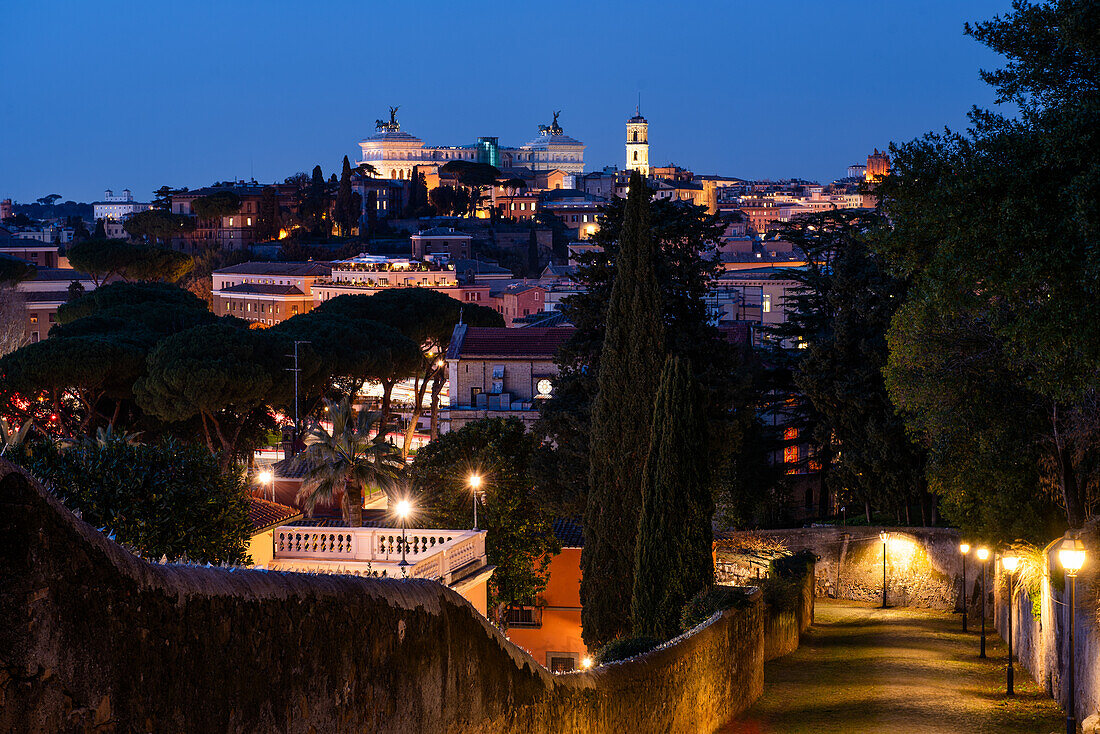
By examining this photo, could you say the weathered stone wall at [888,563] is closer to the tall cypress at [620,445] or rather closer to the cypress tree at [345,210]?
the tall cypress at [620,445]

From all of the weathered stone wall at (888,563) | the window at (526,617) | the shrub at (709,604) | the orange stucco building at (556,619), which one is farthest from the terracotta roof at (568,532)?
the shrub at (709,604)

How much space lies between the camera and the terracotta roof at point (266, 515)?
51.6ft

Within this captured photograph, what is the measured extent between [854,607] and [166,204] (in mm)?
124729

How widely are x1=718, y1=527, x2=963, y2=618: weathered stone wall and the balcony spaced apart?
31.8 feet

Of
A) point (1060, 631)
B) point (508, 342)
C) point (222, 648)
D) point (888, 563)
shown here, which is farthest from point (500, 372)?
point (222, 648)

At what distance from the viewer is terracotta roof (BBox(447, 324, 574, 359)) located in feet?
135

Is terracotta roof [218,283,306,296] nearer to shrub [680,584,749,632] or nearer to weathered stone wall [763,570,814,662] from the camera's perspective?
weathered stone wall [763,570,814,662]

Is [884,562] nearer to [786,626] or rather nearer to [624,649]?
[786,626]

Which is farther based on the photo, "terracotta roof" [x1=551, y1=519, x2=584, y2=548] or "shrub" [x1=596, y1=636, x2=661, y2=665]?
"terracotta roof" [x1=551, y1=519, x2=584, y2=548]

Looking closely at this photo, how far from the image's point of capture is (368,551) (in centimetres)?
1506

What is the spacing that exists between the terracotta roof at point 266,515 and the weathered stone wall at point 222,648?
29.0 ft

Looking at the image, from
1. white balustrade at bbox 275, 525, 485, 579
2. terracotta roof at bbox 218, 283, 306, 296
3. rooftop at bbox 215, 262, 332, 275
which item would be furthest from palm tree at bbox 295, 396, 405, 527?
rooftop at bbox 215, 262, 332, 275

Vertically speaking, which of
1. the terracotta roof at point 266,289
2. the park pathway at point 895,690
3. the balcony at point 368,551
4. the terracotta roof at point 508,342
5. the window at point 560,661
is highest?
the terracotta roof at point 266,289

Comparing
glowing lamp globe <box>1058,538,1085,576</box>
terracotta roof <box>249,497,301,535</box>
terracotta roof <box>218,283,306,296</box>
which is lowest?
terracotta roof <box>249,497,301,535</box>
